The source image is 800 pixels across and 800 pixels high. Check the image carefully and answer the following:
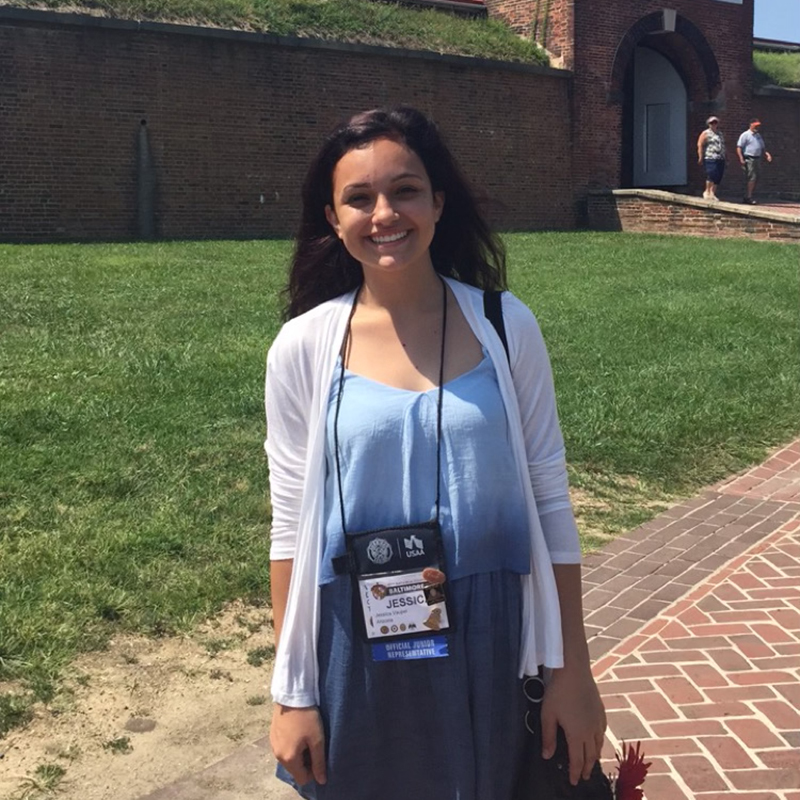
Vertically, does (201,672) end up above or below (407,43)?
below

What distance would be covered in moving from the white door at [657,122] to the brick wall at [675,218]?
4.42 m

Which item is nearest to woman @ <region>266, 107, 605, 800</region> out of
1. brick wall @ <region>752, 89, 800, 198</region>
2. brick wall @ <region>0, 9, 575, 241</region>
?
brick wall @ <region>0, 9, 575, 241</region>

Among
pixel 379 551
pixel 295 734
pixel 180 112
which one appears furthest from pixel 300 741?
pixel 180 112

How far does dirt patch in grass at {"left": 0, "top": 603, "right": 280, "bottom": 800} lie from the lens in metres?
3.31

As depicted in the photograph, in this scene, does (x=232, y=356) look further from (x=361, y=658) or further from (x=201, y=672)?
(x=361, y=658)

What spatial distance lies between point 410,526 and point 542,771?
1.78 feet

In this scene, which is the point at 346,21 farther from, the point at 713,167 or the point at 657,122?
the point at 657,122

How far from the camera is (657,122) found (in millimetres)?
27469

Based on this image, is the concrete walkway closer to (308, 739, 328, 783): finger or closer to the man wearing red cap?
(308, 739, 328, 783): finger

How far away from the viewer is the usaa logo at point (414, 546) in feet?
6.28

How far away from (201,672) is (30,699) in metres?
0.60

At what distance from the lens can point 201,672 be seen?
13.0 ft

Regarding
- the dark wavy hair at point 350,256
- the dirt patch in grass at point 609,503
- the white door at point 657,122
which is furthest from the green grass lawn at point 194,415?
the white door at point 657,122

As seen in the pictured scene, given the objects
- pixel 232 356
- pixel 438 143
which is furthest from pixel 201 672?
pixel 232 356
